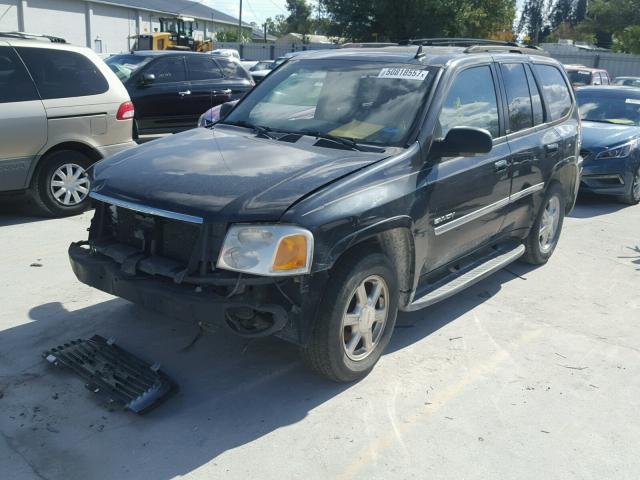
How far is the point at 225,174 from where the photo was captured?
147 inches

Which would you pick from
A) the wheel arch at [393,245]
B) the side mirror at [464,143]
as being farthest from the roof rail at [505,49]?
the wheel arch at [393,245]

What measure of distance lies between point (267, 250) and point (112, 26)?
173 feet

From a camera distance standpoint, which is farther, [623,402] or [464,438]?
[623,402]

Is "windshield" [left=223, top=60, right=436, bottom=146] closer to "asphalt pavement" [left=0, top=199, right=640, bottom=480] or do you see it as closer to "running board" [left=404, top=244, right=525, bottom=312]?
"running board" [left=404, top=244, right=525, bottom=312]

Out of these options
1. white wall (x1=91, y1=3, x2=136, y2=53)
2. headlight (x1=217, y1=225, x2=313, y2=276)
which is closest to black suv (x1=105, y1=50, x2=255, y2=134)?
headlight (x1=217, y1=225, x2=313, y2=276)

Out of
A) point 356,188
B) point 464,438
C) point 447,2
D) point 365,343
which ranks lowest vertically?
point 464,438

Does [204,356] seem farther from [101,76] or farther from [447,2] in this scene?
[447,2]

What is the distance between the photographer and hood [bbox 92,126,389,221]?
3.43 metres

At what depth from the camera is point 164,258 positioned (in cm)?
363

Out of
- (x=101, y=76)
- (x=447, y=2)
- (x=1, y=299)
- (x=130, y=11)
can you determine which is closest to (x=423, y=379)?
(x=1, y=299)

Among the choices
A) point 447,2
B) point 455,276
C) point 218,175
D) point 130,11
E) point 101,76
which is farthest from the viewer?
point 130,11

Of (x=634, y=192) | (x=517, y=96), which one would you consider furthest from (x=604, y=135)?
(x=517, y=96)

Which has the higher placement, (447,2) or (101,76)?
(447,2)

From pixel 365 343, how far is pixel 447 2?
120 ft
